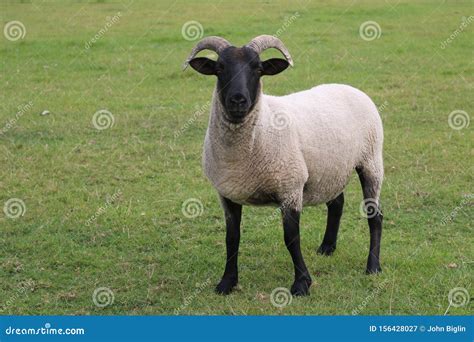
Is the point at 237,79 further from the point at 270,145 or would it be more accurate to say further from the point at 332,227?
the point at 332,227

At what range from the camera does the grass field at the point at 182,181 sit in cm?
771

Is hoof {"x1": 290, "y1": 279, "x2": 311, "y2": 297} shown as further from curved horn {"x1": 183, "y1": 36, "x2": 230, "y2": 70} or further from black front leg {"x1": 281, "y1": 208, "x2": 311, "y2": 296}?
curved horn {"x1": 183, "y1": 36, "x2": 230, "y2": 70}

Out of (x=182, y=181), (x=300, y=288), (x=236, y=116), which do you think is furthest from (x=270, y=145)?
(x=182, y=181)

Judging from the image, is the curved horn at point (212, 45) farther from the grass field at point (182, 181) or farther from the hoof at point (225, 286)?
the grass field at point (182, 181)

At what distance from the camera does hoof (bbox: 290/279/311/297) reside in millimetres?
7484

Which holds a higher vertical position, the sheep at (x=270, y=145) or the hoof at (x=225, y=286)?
the sheep at (x=270, y=145)

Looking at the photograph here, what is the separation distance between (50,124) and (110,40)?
25.0 feet

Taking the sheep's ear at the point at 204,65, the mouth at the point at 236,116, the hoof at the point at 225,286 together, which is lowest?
the hoof at the point at 225,286

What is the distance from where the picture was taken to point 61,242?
9.06 metres

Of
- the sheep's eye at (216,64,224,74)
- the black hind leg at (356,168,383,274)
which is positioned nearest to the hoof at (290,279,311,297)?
the black hind leg at (356,168,383,274)

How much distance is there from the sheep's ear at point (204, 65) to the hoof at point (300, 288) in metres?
2.11

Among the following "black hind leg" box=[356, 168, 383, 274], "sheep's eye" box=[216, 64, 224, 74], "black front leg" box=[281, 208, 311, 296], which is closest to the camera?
"sheep's eye" box=[216, 64, 224, 74]

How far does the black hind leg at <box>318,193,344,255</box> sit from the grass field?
0.15 meters

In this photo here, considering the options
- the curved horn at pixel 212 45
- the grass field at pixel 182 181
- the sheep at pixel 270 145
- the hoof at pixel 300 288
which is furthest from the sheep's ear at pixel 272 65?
the grass field at pixel 182 181
